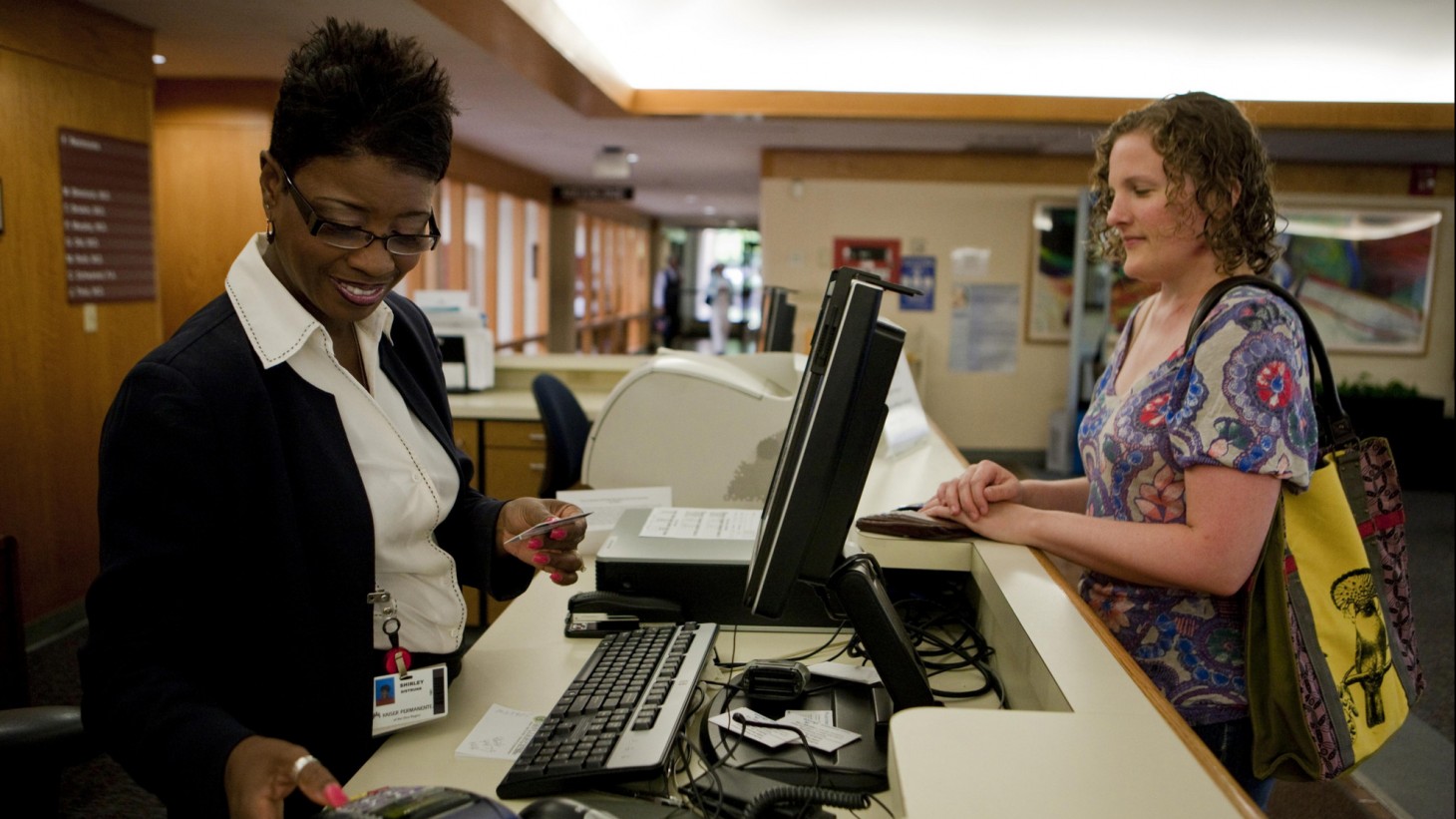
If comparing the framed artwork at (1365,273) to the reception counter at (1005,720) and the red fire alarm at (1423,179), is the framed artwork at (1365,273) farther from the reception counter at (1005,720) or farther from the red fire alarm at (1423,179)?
the reception counter at (1005,720)

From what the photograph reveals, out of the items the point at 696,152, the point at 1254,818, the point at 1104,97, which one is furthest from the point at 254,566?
the point at 696,152

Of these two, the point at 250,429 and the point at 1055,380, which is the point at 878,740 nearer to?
the point at 250,429

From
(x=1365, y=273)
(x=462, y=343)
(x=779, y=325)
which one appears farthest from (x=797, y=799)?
(x=1365, y=273)

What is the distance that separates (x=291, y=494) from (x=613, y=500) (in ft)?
3.44

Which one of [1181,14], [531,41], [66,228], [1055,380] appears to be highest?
[1181,14]

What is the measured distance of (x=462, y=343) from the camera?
14.6 ft

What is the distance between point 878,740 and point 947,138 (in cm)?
653

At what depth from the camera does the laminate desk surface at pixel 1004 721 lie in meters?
0.79

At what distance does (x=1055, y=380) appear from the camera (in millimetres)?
8117

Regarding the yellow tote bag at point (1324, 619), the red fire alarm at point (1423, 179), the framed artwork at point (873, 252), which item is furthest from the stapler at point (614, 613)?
the red fire alarm at point (1423, 179)

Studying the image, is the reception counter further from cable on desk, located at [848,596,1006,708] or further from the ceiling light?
the ceiling light

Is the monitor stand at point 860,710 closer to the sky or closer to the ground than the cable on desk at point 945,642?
closer to the sky

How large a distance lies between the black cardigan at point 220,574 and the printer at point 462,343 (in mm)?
3451

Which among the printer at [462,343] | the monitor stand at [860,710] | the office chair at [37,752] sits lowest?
the office chair at [37,752]
